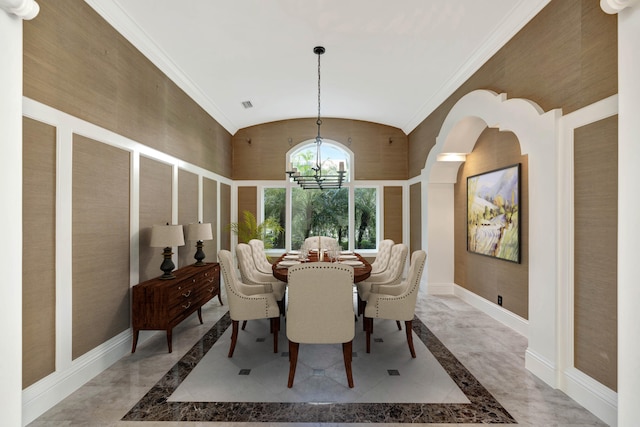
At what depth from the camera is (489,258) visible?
165 inches

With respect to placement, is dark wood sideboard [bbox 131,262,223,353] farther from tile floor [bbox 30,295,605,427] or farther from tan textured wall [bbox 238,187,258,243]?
tan textured wall [bbox 238,187,258,243]

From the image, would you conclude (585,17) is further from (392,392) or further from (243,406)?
(243,406)

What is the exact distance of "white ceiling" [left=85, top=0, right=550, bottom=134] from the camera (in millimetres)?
2801

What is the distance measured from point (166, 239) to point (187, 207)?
128 cm

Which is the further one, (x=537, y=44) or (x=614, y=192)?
(x=537, y=44)

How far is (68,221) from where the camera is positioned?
2.29 m

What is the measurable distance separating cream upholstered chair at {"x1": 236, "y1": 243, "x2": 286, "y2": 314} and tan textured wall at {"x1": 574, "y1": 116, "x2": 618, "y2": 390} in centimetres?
273

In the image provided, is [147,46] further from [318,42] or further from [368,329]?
[368,329]

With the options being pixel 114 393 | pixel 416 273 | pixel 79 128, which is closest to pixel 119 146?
pixel 79 128

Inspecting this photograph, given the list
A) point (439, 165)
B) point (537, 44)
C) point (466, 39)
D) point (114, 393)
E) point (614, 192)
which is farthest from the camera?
point (439, 165)

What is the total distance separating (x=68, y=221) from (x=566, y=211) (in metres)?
3.76

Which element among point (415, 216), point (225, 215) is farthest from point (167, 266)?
point (415, 216)
